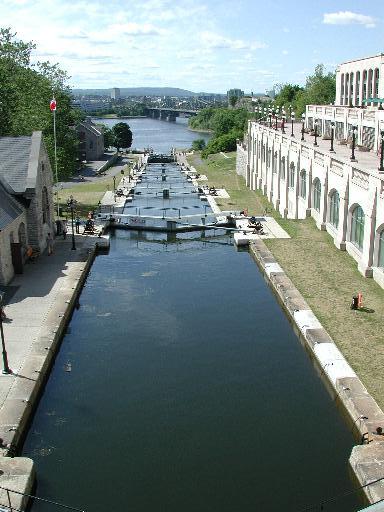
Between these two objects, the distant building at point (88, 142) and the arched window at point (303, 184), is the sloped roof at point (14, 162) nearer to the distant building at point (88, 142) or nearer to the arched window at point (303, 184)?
the arched window at point (303, 184)

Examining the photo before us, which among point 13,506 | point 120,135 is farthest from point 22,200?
point 120,135

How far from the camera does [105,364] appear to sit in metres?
26.1

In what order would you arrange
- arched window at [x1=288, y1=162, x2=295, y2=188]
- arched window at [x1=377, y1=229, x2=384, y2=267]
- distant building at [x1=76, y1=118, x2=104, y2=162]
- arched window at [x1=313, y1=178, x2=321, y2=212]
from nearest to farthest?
arched window at [x1=377, y1=229, x2=384, y2=267], arched window at [x1=313, y1=178, x2=321, y2=212], arched window at [x1=288, y1=162, x2=295, y2=188], distant building at [x1=76, y1=118, x2=104, y2=162]

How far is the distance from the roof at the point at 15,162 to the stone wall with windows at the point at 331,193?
22030mm

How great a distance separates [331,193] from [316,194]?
4615 millimetres

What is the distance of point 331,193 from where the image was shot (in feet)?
144

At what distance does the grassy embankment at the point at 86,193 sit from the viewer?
62431 millimetres

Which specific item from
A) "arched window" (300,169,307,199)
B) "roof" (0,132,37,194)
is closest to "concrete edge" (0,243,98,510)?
"roof" (0,132,37,194)

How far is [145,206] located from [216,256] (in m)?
→ 24.4

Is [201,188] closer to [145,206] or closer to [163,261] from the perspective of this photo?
[145,206]

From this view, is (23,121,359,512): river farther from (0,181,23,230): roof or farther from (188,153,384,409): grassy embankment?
(0,181,23,230): roof

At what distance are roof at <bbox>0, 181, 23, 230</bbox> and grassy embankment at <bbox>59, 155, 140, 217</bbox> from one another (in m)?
18.6

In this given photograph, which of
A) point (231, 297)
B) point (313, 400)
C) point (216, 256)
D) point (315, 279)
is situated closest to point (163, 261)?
point (216, 256)

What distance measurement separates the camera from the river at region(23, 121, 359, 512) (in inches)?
695
